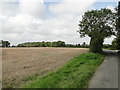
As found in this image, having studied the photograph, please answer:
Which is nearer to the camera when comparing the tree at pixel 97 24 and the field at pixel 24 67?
the field at pixel 24 67

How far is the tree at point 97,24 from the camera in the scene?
48.1 feet

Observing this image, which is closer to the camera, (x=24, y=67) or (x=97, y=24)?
(x=24, y=67)

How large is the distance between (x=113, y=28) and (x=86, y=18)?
18.4 feet

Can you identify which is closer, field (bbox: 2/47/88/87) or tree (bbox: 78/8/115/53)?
field (bbox: 2/47/88/87)

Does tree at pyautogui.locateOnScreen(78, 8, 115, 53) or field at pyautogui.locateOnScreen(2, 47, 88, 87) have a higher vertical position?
tree at pyautogui.locateOnScreen(78, 8, 115, 53)

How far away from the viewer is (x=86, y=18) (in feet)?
60.8

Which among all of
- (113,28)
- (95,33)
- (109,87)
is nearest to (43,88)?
(109,87)

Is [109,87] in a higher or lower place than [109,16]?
lower

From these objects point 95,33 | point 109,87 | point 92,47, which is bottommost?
point 109,87

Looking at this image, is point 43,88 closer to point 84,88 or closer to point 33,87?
point 33,87

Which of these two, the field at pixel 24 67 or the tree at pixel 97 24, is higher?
the tree at pixel 97 24

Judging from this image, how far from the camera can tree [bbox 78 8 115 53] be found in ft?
48.1

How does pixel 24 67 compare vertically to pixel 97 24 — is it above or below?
below

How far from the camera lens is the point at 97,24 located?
53.0ft
